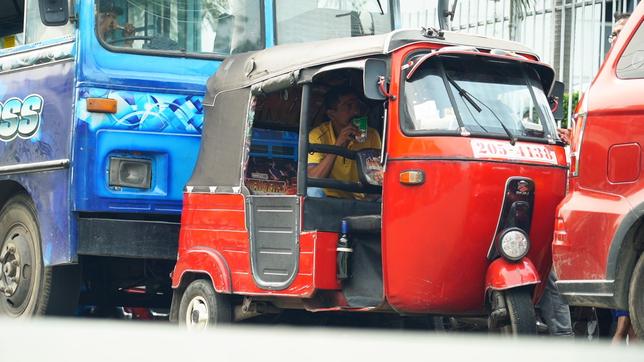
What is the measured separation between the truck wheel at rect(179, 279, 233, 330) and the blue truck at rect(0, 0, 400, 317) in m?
0.55

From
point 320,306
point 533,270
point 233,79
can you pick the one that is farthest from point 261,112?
point 533,270

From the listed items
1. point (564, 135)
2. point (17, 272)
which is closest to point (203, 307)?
point (17, 272)

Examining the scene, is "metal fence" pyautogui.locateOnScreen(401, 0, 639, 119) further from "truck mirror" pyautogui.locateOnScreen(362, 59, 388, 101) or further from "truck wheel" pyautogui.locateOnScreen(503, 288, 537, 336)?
"truck wheel" pyautogui.locateOnScreen(503, 288, 537, 336)

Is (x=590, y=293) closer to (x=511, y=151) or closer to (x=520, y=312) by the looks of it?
(x=520, y=312)

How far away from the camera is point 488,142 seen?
6.84 meters

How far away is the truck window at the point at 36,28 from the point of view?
9.13 meters

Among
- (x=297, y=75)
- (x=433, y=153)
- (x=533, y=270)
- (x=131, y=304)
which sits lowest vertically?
(x=131, y=304)

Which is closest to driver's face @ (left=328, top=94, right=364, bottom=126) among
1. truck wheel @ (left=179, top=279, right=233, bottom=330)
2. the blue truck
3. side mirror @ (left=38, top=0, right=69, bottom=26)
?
the blue truck

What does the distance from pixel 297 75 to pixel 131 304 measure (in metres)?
3.21

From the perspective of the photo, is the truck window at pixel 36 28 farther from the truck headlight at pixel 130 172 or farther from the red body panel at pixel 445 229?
the red body panel at pixel 445 229

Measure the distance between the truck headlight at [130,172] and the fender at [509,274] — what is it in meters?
3.00

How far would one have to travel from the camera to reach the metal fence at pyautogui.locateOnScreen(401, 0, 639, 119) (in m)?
11.5

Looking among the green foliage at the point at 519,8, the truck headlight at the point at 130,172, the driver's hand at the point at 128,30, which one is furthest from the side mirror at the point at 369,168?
the green foliage at the point at 519,8

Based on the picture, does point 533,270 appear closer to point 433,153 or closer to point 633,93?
point 433,153
